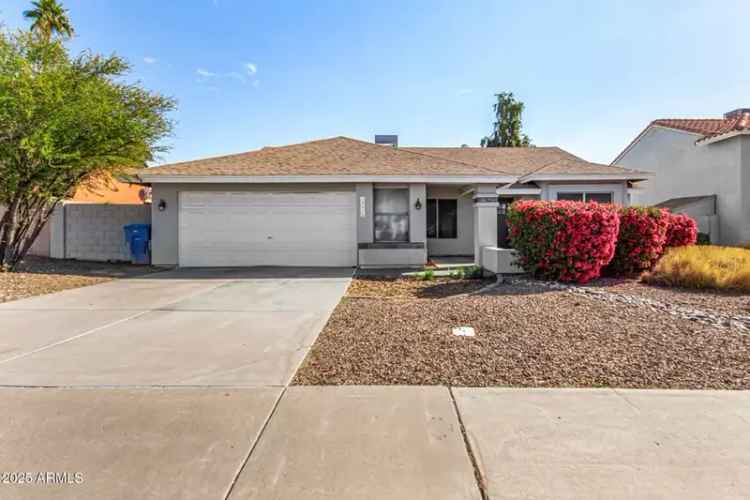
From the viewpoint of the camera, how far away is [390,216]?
12.4 m

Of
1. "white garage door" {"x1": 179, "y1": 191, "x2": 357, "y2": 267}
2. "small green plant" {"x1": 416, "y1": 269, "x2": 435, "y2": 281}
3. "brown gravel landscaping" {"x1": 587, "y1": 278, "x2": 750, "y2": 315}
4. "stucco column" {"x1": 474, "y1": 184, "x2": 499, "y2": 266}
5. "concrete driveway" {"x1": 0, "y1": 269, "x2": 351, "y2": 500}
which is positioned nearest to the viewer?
"concrete driveway" {"x1": 0, "y1": 269, "x2": 351, "y2": 500}

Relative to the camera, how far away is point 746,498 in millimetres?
2107

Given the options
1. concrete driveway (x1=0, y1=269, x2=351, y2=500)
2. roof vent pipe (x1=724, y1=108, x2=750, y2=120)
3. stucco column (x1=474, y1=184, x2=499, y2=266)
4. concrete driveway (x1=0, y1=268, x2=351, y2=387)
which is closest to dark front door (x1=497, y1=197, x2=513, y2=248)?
stucco column (x1=474, y1=184, x2=499, y2=266)

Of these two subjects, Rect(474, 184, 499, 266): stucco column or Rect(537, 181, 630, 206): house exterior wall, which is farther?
Rect(537, 181, 630, 206): house exterior wall

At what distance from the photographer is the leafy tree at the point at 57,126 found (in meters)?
8.67

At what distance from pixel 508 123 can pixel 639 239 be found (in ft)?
86.7

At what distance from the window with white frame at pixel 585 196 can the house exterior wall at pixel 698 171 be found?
4.27 meters

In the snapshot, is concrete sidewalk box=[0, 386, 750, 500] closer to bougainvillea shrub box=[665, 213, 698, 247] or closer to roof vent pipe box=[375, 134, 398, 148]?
bougainvillea shrub box=[665, 213, 698, 247]

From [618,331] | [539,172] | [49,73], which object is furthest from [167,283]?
[539,172]

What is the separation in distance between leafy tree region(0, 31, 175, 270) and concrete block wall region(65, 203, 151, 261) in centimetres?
222

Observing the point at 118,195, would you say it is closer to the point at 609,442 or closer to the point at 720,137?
the point at 609,442

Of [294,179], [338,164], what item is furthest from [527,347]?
[338,164]

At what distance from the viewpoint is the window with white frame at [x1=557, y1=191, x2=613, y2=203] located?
14.4 m

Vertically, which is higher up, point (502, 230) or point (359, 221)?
point (359, 221)
